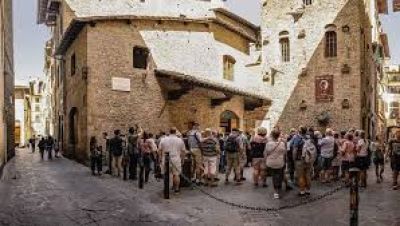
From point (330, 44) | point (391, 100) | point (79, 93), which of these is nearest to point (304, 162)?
point (79, 93)

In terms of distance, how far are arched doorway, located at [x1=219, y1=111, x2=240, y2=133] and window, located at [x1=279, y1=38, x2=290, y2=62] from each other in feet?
17.4

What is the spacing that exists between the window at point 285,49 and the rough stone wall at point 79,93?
12444mm

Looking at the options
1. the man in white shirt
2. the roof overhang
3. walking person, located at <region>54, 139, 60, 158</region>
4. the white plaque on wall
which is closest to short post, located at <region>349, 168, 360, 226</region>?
the man in white shirt

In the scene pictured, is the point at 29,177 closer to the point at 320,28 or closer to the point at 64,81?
the point at 64,81

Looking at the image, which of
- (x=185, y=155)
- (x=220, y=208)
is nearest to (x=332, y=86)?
(x=185, y=155)

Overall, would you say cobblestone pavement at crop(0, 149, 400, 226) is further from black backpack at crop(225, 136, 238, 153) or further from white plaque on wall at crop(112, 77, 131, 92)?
white plaque on wall at crop(112, 77, 131, 92)

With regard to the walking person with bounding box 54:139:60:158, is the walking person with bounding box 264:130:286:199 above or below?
above

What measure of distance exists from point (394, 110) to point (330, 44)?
25.6m

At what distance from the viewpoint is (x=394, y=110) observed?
161 ft

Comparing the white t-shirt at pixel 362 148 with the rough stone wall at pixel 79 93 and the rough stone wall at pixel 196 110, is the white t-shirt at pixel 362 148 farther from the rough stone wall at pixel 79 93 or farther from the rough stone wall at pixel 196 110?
the rough stone wall at pixel 79 93

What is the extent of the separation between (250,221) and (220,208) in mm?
1389

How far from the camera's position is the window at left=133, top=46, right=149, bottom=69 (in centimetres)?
2172

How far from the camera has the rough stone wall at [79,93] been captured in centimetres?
2040

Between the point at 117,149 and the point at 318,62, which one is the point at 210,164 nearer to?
the point at 117,149
